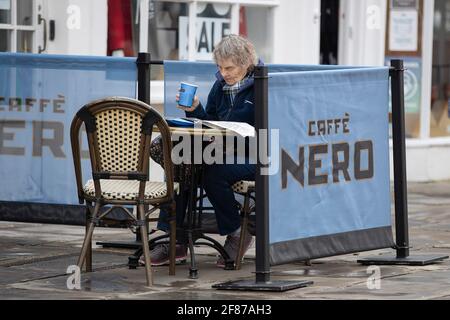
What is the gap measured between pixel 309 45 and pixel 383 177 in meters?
5.35

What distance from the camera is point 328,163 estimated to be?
26.2 feet

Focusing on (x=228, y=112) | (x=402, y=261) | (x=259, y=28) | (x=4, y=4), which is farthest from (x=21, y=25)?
(x=402, y=261)

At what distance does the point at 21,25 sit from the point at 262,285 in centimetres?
500

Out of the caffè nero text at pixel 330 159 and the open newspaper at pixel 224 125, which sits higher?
the open newspaper at pixel 224 125

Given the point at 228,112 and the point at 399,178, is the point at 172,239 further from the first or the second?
the point at 399,178

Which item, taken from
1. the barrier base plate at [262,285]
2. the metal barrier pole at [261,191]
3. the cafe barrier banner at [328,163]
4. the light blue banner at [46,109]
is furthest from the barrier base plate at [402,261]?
the light blue banner at [46,109]

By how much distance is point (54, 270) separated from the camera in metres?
8.10

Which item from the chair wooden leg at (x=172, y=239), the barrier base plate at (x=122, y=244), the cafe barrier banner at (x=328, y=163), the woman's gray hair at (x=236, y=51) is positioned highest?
the woman's gray hair at (x=236, y=51)

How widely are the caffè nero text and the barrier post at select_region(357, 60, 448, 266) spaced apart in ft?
1.08

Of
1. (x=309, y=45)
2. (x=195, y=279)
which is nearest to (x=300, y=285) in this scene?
(x=195, y=279)

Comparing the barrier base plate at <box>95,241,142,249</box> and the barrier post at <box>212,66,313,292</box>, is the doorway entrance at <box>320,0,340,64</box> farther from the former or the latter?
the barrier post at <box>212,66,313,292</box>

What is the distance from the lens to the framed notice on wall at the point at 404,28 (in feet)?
47.8

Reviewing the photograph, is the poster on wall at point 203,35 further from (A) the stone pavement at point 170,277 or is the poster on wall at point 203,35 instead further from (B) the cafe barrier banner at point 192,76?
(B) the cafe barrier banner at point 192,76

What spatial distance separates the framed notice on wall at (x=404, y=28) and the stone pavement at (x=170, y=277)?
476 cm
